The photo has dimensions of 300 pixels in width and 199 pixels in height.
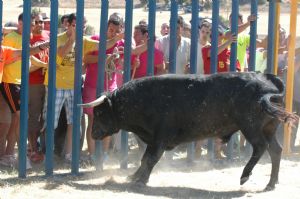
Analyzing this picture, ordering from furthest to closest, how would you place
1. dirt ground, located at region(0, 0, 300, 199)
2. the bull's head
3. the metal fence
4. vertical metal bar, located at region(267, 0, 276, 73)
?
vertical metal bar, located at region(267, 0, 276, 73) → the bull's head → the metal fence → dirt ground, located at region(0, 0, 300, 199)

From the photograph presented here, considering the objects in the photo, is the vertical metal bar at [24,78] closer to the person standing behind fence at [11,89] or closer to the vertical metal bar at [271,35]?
the person standing behind fence at [11,89]

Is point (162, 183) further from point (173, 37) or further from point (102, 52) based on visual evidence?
point (173, 37)

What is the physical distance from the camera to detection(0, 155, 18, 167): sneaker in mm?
7957

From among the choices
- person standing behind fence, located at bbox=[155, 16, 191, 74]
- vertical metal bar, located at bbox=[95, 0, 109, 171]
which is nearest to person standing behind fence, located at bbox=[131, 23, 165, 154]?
person standing behind fence, located at bbox=[155, 16, 191, 74]

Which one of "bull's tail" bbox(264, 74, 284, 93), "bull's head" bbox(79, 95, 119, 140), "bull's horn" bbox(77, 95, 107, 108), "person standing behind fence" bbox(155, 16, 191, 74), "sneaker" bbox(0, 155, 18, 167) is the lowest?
"sneaker" bbox(0, 155, 18, 167)

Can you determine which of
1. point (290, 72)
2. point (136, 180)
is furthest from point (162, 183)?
point (290, 72)

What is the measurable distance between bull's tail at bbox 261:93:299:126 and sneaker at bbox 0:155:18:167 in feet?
10.1

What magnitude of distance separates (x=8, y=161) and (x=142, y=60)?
2.15 metres

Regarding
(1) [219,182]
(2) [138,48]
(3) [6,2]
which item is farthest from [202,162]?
(3) [6,2]

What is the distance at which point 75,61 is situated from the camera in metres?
7.61

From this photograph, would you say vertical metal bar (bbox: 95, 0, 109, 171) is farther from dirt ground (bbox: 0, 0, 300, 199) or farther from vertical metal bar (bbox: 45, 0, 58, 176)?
vertical metal bar (bbox: 45, 0, 58, 176)

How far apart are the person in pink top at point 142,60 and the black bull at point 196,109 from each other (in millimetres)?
1143

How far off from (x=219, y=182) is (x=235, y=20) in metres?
2.30

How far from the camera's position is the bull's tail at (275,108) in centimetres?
669
